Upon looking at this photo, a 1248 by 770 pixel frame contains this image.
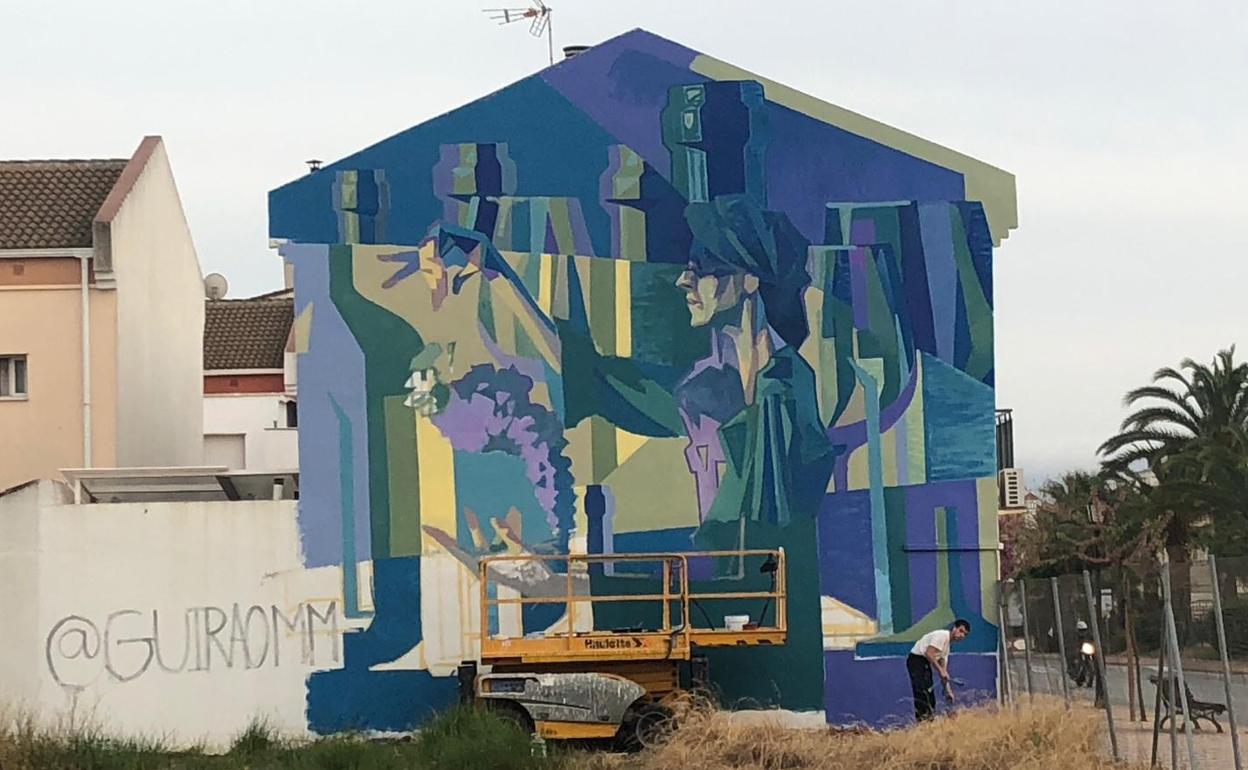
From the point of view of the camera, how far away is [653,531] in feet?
87.0

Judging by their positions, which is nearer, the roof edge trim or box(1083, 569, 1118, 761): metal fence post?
box(1083, 569, 1118, 761): metal fence post

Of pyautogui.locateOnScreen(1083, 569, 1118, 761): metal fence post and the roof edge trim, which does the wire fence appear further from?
the roof edge trim

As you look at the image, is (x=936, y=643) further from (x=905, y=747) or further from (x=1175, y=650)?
(x=1175, y=650)

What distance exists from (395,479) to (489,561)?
77.5 inches

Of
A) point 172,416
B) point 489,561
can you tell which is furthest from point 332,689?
→ point 172,416

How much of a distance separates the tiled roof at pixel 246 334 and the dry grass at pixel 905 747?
2982 cm

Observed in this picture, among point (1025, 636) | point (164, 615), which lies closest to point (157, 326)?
point (164, 615)

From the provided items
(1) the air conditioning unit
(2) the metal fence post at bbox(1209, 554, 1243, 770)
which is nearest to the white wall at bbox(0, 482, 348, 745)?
(2) the metal fence post at bbox(1209, 554, 1243, 770)

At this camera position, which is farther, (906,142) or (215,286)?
(215,286)

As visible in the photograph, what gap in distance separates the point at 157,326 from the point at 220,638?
10.9 metres

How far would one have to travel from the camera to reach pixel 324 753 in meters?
21.4

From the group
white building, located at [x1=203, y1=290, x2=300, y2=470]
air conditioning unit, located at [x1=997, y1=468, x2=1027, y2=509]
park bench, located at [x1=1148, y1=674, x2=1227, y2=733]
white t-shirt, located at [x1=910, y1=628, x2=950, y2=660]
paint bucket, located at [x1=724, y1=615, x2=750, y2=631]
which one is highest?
white building, located at [x1=203, y1=290, x2=300, y2=470]

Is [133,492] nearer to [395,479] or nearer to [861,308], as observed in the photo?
[395,479]

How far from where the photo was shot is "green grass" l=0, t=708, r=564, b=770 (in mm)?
20516
